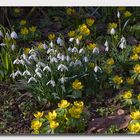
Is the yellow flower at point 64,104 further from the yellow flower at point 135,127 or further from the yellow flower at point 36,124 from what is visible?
the yellow flower at point 135,127

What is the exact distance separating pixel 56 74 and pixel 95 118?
0.39 metres

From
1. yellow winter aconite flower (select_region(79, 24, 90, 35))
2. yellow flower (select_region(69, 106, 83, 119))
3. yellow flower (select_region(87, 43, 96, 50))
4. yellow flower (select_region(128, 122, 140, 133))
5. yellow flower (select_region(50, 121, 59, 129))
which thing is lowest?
yellow flower (select_region(128, 122, 140, 133))

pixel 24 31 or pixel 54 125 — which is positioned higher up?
pixel 24 31

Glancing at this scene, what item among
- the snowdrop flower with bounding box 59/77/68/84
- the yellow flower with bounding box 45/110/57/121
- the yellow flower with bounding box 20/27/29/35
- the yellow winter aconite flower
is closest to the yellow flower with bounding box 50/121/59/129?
the yellow flower with bounding box 45/110/57/121

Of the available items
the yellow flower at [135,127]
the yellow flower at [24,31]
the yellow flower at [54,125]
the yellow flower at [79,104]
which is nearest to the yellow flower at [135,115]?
the yellow flower at [135,127]

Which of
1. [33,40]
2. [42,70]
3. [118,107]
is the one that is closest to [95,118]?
[118,107]

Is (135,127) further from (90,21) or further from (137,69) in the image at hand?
(90,21)

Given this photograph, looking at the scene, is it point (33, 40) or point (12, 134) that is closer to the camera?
point (12, 134)

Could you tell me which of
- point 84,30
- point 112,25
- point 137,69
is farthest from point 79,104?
point 112,25

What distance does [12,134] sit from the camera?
354 cm

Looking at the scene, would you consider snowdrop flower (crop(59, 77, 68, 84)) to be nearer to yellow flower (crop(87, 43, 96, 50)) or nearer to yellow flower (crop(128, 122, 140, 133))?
yellow flower (crop(87, 43, 96, 50))
